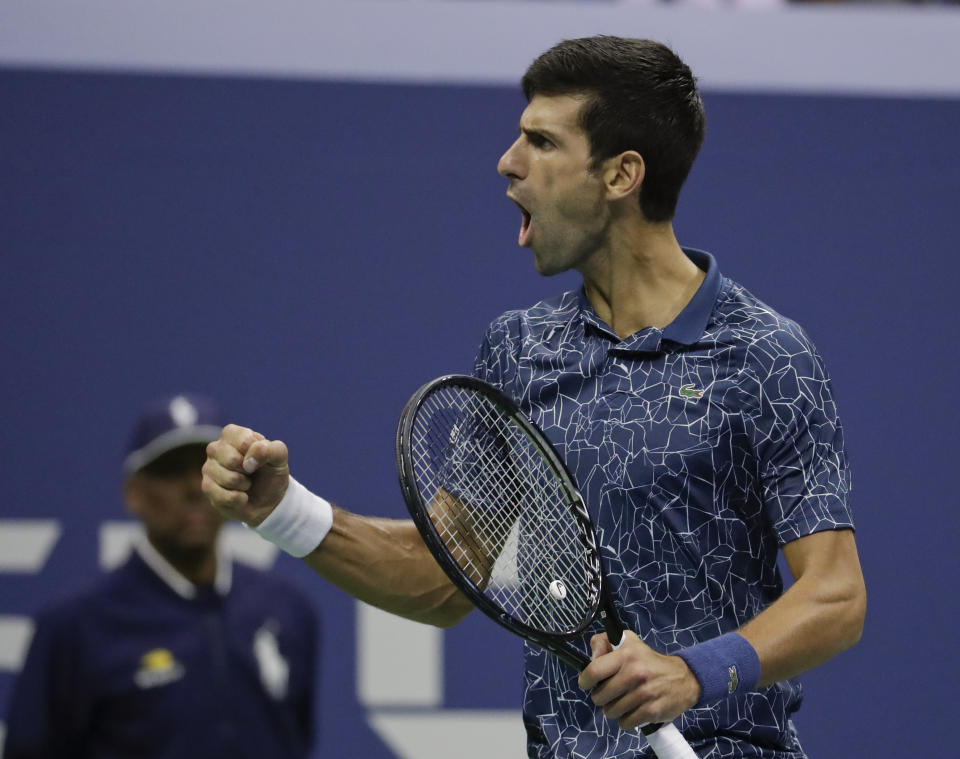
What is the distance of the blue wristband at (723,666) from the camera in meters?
1.75

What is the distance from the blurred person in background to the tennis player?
0.43 metres

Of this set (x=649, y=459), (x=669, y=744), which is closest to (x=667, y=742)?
(x=669, y=744)

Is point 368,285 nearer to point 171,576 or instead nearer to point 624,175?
point 171,576

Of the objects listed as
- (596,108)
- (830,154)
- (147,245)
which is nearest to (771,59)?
(830,154)

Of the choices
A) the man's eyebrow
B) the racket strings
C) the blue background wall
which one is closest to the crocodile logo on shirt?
the racket strings

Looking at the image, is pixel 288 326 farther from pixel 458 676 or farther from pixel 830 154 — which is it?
pixel 830 154

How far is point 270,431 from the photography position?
12.2 feet

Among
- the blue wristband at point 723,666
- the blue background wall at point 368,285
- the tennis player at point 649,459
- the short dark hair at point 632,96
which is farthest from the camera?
the blue background wall at point 368,285

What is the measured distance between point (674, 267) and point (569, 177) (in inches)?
8.1

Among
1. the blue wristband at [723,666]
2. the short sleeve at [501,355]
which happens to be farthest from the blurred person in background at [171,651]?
the blue wristband at [723,666]

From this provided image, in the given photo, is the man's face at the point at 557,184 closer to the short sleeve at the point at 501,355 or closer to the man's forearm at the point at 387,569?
the short sleeve at the point at 501,355

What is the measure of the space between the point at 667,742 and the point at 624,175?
82 cm

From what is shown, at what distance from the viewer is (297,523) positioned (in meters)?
1.97

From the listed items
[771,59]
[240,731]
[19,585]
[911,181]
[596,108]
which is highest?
[771,59]
